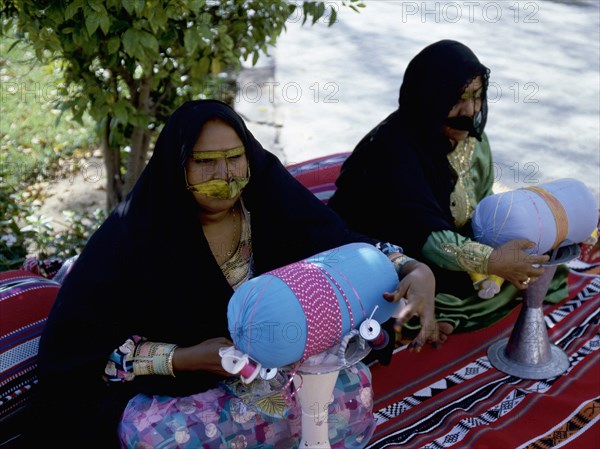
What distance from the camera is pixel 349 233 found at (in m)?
2.78

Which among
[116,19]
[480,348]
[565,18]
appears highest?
[116,19]

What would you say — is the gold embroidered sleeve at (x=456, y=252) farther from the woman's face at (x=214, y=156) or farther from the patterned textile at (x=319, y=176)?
the woman's face at (x=214, y=156)

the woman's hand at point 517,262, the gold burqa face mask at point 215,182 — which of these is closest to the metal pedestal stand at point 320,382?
the gold burqa face mask at point 215,182

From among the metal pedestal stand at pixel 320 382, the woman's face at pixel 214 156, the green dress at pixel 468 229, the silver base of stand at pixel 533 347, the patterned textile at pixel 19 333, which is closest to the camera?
the metal pedestal stand at pixel 320 382

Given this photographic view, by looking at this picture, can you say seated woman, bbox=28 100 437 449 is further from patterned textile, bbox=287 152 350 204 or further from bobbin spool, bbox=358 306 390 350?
patterned textile, bbox=287 152 350 204

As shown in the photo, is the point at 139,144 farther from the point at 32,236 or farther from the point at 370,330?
the point at 370,330

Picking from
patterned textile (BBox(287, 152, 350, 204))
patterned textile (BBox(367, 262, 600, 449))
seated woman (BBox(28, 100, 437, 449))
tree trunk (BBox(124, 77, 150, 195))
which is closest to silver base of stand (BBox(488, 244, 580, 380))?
patterned textile (BBox(367, 262, 600, 449))

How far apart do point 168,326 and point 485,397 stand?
1366 millimetres

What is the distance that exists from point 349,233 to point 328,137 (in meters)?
3.72

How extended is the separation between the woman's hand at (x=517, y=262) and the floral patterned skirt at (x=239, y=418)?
75cm

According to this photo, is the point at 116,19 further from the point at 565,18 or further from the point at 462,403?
the point at 565,18

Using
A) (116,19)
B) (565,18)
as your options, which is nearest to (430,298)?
(116,19)

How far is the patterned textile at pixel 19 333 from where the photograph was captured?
2.65 m

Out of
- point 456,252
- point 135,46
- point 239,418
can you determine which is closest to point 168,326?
point 239,418
